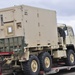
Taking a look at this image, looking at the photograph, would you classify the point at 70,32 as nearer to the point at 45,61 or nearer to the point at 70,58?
the point at 70,58

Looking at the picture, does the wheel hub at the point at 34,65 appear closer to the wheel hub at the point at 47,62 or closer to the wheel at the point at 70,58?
the wheel hub at the point at 47,62

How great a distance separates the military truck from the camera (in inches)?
738

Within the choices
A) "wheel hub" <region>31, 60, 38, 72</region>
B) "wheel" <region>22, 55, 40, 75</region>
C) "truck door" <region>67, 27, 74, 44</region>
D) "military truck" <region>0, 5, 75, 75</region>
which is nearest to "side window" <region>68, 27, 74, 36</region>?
"truck door" <region>67, 27, 74, 44</region>

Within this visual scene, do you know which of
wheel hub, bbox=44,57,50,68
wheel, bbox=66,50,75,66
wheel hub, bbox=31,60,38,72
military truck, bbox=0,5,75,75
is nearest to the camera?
military truck, bbox=0,5,75,75

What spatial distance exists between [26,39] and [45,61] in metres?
2.17

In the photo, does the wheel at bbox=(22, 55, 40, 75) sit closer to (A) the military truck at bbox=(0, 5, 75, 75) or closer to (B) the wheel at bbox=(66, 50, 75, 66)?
(A) the military truck at bbox=(0, 5, 75, 75)

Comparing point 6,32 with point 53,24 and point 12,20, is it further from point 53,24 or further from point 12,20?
point 53,24

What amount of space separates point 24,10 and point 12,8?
2.26 ft

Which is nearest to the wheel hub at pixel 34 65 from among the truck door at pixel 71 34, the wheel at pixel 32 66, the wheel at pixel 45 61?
the wheel at pixel 32 66

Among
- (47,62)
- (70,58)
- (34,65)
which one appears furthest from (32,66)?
(70,58)

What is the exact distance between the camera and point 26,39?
18.8 meters

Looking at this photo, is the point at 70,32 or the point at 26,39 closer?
the point at 26,39

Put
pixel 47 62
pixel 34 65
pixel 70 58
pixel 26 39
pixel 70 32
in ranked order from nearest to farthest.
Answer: pixel 26 39, pixel 34 65, pixel 47 62, pixel 70 58, pixel 70 32

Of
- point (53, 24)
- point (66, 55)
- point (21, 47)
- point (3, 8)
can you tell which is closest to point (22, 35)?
point (21, 47)
